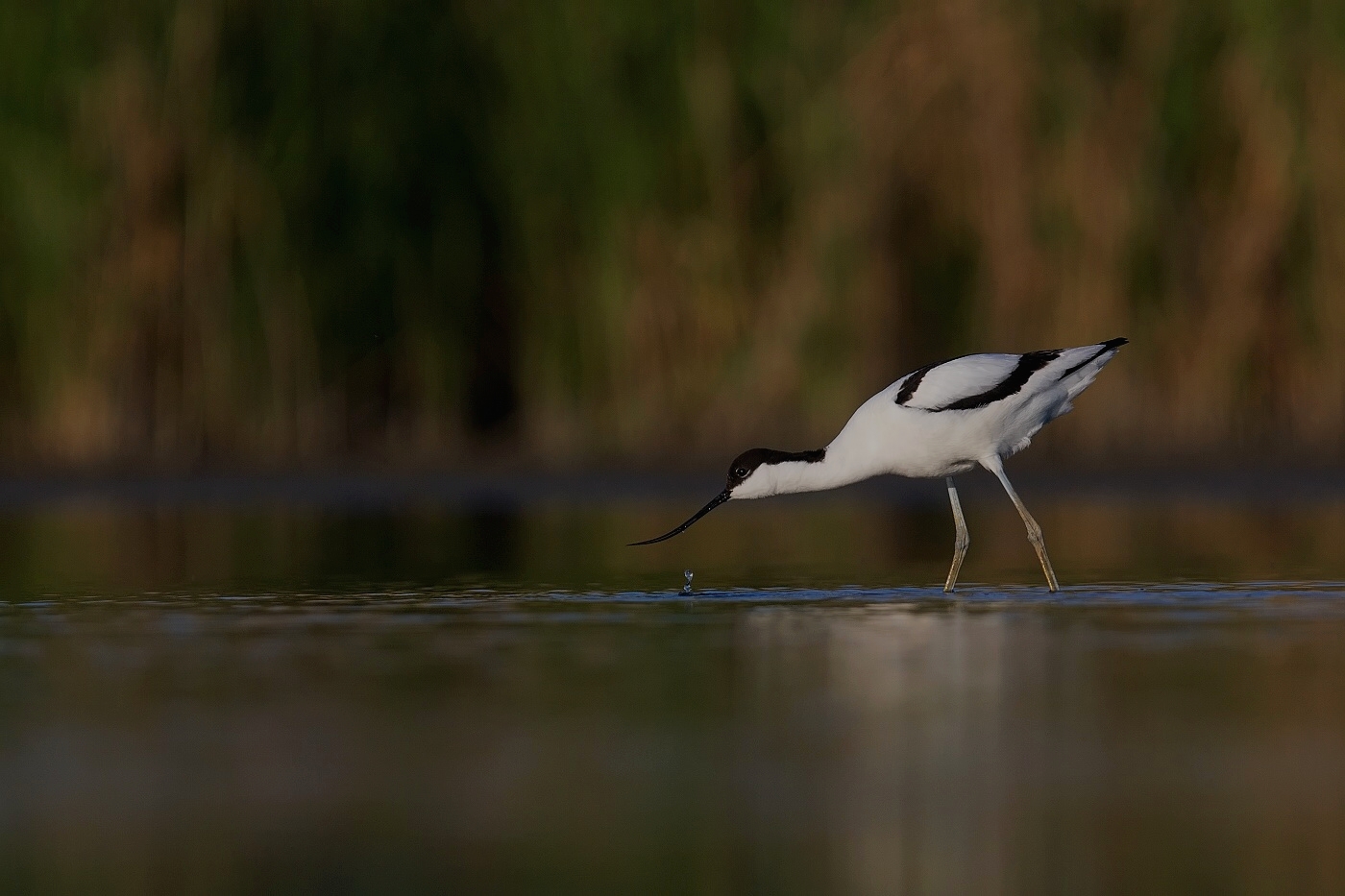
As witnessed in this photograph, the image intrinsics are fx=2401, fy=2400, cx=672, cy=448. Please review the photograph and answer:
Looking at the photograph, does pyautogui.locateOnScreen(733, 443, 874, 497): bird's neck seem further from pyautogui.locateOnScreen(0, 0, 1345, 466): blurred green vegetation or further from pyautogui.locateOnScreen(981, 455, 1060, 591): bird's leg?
pyautogui.locateOnScreen(0, 0, 1345, 466): blurred green vegetation

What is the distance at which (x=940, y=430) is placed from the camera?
29.3 ft

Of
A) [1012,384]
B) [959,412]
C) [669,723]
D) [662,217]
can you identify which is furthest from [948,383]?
[662,217]

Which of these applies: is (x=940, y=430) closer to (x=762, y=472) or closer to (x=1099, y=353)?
(x=762, y=472)

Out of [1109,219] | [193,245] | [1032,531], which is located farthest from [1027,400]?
[193,245]

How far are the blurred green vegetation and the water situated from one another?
3.45m

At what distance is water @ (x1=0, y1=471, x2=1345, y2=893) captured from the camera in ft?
13.3

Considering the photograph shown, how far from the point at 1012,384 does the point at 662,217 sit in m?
4.91

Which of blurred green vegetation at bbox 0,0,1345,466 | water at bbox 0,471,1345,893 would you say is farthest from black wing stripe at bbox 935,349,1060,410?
blurred green vegetation at bbox 0,0,1345,466

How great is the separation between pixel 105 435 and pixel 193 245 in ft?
3.82

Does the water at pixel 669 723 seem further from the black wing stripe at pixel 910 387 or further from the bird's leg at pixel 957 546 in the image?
the black wing stripe at pixel 910 387

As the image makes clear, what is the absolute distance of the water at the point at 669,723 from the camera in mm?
4047

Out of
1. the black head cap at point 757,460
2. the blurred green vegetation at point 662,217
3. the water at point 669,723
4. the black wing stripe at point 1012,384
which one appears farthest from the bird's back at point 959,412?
the blurred green vegetation at point 662,217

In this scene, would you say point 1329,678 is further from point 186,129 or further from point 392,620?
point 186,129

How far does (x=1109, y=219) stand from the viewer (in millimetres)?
13273
